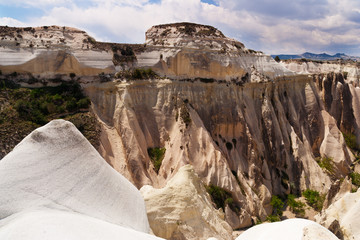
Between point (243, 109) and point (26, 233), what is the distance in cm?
2949

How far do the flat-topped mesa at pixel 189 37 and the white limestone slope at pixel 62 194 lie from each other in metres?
23.5

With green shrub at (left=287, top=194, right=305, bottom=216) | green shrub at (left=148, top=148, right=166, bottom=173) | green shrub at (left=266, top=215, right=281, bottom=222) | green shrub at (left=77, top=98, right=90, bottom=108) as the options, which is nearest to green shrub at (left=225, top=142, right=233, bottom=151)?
green shrub at (left=148, top=148, right=166, bottom=173)

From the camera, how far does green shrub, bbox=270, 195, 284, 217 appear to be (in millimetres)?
28766

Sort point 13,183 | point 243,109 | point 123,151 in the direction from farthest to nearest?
point 243,109 → point 123,151 → point 13,183

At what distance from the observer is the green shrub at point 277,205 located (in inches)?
1133

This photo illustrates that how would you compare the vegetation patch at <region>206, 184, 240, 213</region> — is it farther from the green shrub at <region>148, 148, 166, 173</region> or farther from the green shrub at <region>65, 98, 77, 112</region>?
the green shrub at <region>65, 98, 77, 112</region>

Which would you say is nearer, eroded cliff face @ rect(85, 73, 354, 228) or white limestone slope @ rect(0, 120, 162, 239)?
white limestone slope @ rect(0, 120, 162, 239)

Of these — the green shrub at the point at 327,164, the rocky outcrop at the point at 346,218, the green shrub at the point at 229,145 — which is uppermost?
the green shrub at the point at 229,145

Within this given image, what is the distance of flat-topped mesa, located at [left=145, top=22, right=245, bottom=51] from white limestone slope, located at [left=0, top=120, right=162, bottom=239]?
2348 centimetres

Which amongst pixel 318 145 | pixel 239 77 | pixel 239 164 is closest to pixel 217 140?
pixel 239 164

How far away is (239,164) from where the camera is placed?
29859 mm

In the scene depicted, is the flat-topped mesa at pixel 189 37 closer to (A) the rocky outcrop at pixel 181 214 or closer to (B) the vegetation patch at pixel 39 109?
(B) the vegetation patch at pixel 39 109

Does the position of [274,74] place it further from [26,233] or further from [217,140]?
[26,233]

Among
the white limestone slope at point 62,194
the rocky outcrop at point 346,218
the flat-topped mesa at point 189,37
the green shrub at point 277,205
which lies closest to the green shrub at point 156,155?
the white limestone slope at point 62,194
